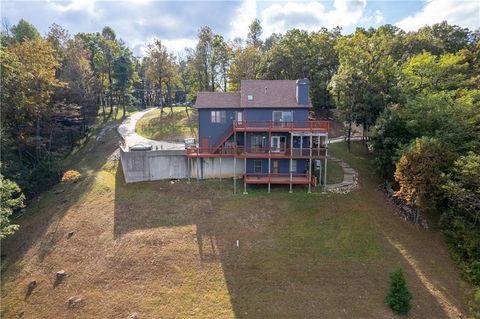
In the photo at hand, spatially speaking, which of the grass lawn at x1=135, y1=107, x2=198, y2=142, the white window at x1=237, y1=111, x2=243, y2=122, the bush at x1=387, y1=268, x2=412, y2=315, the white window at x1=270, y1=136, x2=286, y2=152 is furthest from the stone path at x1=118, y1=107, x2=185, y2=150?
the bush at x1=387, y1=268, x2=412, y2=315

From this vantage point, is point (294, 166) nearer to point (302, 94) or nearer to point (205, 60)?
point (302, 94)

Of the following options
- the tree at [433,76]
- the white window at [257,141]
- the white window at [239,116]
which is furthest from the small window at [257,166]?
the tree at [433,76]

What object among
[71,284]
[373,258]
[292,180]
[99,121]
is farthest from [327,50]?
[71,284]

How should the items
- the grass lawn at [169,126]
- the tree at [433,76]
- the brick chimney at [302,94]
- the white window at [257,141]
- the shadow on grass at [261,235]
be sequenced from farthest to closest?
the grass lawn at [169,126] → the tree at [433,76] → the white window at [257,141] → the brick chimney at [302,94] → the shadow on grass at [261,235]

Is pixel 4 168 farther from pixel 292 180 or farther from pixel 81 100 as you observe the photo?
pixel 292 180

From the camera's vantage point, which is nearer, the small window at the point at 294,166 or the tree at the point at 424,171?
the tree at the point at 424,171

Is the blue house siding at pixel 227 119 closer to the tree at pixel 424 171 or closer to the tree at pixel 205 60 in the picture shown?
the tree at pixel 424 171
